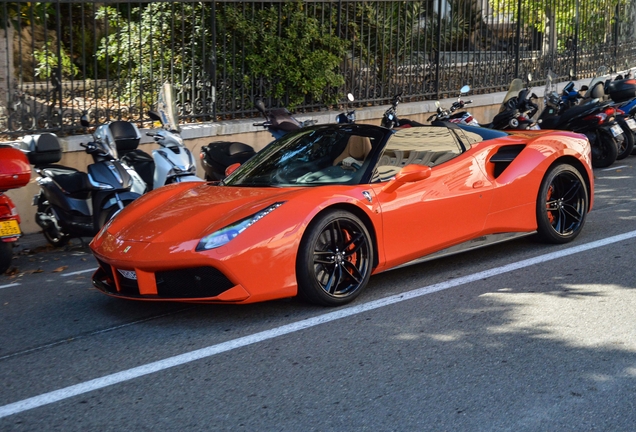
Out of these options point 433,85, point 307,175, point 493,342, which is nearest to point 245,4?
point 433,85

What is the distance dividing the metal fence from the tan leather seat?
490cm

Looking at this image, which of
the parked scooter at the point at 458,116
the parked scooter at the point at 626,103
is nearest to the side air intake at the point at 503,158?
A: the parked scooter at the point at 458,116

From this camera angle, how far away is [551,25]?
18.3 metres

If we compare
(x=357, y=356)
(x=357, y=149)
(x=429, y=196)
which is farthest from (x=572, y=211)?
(x=357, y=356)

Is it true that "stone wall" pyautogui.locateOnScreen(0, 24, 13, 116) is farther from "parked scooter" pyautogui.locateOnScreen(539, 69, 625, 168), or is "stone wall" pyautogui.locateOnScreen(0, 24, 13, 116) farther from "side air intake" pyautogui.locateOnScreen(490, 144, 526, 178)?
"parked scooter" pyautogui.locateOnScreen(539, 69, 625, 168)

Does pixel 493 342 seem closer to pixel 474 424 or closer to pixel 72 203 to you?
pixel 474 424

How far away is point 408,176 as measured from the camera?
6.22 m

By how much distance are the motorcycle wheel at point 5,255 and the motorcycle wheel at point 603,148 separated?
8.71m

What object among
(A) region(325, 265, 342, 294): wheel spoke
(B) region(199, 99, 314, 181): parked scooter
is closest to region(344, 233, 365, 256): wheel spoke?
(A) region(325, 265, 342, 294): wheel spoke

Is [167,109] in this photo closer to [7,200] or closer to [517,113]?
[7,200]

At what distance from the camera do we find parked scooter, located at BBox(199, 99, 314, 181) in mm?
10195

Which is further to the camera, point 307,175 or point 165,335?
point 307,175

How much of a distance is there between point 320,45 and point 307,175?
745 centimetres

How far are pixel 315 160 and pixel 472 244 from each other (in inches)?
56.1
